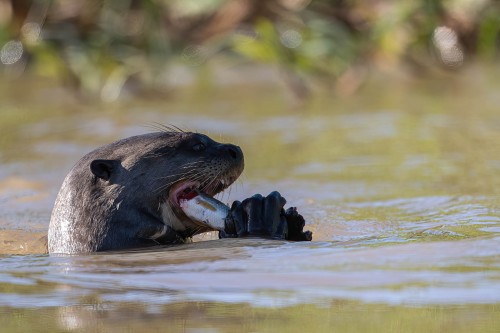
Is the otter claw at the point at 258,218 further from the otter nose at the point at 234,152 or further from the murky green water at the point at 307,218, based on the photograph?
the otter nose at the point at 234,152

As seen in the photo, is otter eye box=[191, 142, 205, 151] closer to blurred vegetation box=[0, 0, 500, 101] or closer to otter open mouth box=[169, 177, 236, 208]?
otter open mouth box=[169, 177, 236, 208]

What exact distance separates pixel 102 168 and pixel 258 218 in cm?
75

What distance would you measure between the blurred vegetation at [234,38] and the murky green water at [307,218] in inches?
12.1

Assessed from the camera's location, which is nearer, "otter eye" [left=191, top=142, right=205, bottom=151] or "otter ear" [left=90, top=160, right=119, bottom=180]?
"otter ear" [left=90, top=160, right=119, bottom=180]

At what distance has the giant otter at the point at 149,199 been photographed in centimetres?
495

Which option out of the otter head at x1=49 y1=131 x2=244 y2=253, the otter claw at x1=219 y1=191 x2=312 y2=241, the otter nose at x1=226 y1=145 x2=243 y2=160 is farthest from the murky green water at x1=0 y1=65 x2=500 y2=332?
the otter nose at x1=226 y1=145 x2=243 y2=160

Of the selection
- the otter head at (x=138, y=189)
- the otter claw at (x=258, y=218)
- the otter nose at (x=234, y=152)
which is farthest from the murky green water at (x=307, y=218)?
the otter nose at (x=234, y=152)

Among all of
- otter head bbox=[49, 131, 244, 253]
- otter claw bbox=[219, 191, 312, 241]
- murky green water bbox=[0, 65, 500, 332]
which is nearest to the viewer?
murky green water bbox=[0, 65, 500, 332]

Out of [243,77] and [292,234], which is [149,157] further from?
[243,77]

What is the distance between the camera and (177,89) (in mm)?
11188

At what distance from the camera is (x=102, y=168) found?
5.06 metres

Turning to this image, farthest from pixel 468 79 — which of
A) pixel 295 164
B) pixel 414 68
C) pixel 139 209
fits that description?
pixel 139 209

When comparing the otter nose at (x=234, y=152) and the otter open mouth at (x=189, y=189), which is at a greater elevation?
the otter nose at (x=234, y=152)

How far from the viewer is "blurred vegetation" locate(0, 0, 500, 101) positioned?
33.6 ft
